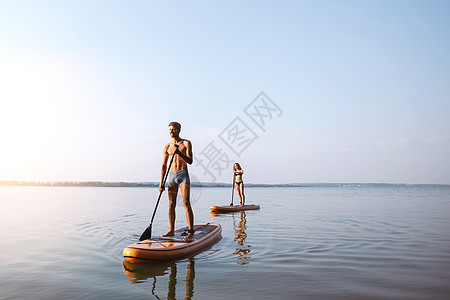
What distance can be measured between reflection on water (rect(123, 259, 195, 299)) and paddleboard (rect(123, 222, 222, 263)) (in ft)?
0.46

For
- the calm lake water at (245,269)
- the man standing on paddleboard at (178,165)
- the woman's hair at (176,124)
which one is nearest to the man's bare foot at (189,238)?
the man standing on paddleboard at (178,165)

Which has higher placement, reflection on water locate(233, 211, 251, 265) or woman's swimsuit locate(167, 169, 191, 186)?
woman's swimsuit locate(167, 169, 191, 186)

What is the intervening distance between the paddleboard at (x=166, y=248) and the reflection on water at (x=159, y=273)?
0.46 ft

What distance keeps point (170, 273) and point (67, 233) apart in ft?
22.2

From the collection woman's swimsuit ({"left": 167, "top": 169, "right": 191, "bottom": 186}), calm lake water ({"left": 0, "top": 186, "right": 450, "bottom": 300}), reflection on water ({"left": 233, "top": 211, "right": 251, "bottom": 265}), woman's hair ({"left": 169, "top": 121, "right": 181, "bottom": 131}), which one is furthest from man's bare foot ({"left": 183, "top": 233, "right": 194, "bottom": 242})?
woman's hair ({"left": 169, "top": 121, "right": 181, "bottom": 131})

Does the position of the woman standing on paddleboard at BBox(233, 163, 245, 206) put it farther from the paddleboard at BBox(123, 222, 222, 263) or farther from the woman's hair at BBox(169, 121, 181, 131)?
the woman's hair at BBox(169, 121, 181, 131)

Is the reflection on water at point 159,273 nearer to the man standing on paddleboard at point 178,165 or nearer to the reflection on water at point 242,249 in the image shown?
the reflection on water at point 242,249

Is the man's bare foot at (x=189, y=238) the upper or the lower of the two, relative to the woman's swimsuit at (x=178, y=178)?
lower

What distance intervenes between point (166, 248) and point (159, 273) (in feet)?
2.60

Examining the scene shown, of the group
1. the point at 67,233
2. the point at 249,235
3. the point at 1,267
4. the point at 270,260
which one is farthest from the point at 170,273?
the point at 67,233

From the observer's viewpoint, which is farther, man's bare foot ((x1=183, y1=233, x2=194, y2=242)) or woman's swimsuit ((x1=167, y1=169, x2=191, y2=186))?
woman's swimsuit ((x1=167, y1=169, x2=191, y2=186))

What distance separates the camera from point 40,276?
5.80 m

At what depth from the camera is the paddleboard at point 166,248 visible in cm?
643

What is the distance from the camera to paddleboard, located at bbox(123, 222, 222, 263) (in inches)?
253
